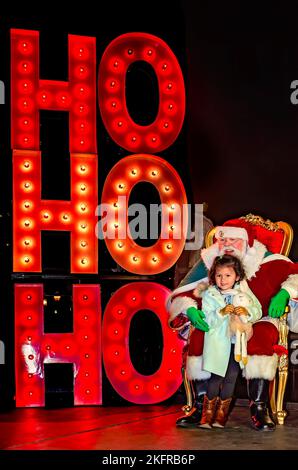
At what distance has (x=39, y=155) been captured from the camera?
5418mm

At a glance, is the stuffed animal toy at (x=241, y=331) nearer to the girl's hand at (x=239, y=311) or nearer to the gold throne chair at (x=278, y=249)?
the girl's hand at (x=239, y=311)

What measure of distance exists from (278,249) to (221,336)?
0.82 metres

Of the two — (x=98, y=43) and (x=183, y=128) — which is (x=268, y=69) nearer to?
(x=183, y=128)

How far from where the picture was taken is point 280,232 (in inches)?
192

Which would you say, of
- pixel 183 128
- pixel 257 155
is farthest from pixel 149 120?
pixel 257 155

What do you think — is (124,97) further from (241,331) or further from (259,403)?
(259,403)

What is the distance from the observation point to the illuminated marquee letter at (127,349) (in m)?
5.34

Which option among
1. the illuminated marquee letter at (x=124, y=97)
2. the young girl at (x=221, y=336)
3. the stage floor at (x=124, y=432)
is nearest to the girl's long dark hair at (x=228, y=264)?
the young girl at (x=221, y=336)

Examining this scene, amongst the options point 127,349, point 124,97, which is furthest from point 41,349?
point 124,97

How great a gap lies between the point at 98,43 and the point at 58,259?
64.1 inches

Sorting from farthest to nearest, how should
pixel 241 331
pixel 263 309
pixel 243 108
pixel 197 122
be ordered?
1. pixel 197 122
2. pixel 243 108
3. pixel 263 309
4. pixel 241 331

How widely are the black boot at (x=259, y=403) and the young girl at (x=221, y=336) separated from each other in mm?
116

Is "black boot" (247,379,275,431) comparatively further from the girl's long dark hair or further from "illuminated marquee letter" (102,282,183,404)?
"illuminated marquee letter" (102,282,183,404)

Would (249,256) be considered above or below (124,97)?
below
